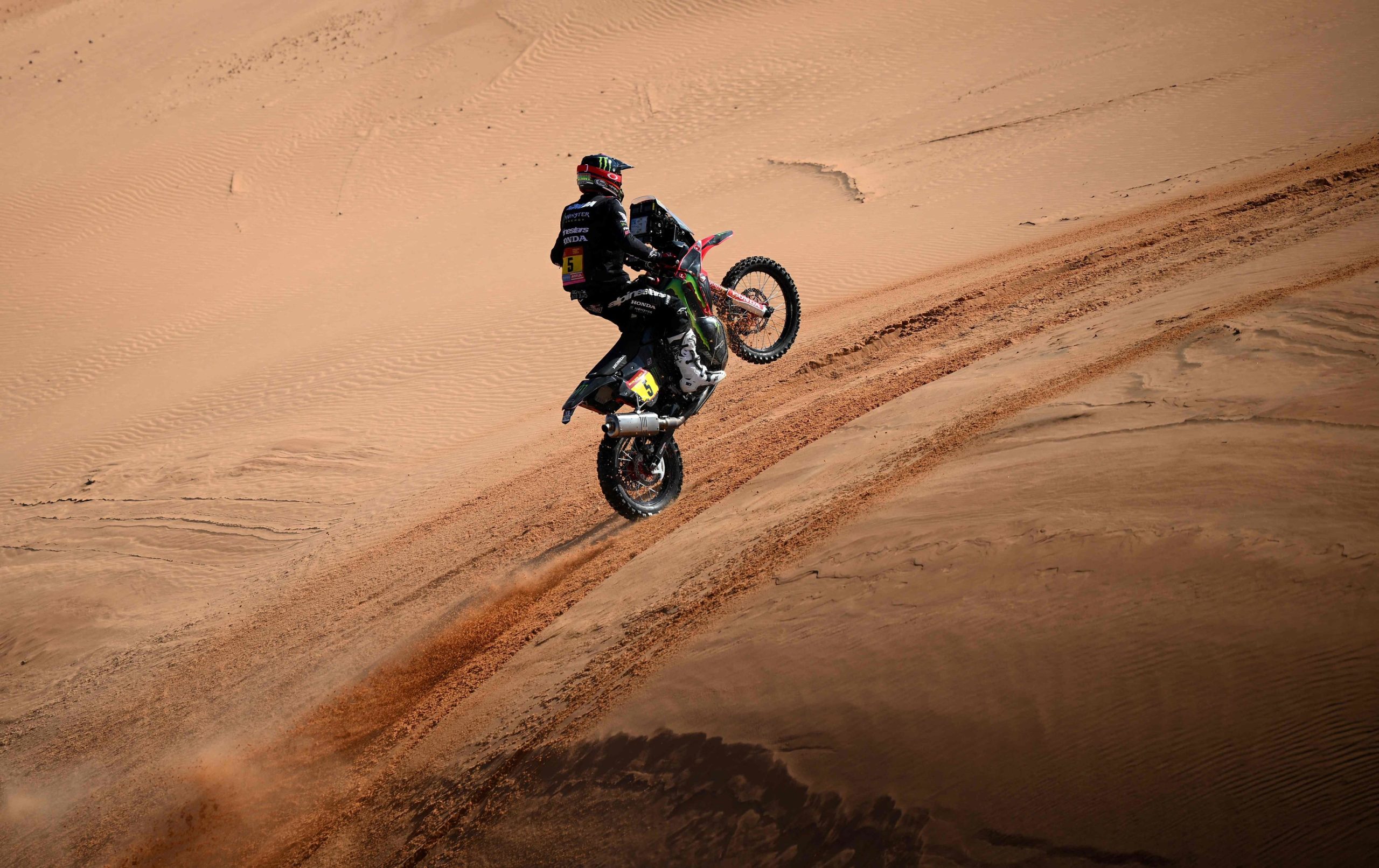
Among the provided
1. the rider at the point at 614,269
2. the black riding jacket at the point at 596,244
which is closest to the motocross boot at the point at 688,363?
the rider at the point at 614,269

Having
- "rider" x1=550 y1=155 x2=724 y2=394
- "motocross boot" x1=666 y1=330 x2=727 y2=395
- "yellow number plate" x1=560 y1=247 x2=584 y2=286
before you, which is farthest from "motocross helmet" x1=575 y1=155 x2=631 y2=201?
"motocross boot" x1=666 y1=330 x2=727 y2=395

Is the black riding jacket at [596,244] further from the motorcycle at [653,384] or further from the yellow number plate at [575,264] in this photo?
the motorcycle at [653,384]

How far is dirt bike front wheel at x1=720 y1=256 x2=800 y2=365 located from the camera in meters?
6.80

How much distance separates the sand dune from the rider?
992mm

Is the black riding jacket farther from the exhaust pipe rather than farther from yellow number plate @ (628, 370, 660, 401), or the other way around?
the exhaust pipe

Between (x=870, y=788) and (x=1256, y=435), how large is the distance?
2.25m

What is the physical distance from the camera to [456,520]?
7160 millimetres

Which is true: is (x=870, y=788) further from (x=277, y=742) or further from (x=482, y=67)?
(x=482, y=67)

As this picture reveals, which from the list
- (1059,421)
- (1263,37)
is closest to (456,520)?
(1059,421)

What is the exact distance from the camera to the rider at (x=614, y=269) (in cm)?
555

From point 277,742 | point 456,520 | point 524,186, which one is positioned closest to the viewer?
point 277,742

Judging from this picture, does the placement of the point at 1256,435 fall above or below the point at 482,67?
below

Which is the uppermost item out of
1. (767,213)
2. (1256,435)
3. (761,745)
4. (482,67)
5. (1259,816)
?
(482,67)

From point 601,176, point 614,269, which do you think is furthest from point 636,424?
point 601,176
